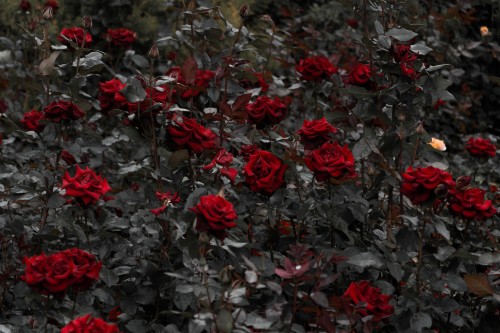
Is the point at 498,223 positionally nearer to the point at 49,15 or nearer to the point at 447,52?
the point at 49,15

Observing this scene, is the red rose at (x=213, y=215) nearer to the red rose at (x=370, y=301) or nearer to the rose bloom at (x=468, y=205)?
the red rose at (x=370, y=301)

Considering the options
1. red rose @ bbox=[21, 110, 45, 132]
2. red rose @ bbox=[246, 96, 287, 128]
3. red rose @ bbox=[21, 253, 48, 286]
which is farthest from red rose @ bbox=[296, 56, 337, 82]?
red rose @ bbox=[21, 253, 48, 286]

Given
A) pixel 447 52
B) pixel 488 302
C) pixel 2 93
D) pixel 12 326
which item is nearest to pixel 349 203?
pixel 488 302

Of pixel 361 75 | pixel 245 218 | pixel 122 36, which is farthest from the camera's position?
pixel 122 36

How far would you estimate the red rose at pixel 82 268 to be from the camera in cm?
160

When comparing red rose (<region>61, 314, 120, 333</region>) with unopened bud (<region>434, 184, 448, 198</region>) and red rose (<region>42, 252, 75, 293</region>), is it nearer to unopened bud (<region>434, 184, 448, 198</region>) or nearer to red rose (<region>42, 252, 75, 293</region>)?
red rose (<region>42, 252, 75, 293</region>)

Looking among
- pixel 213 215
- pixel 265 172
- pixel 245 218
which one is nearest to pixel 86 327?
pixel 213 215

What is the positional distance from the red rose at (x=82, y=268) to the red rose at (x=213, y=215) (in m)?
0.25

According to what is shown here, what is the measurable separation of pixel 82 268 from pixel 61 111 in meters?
0.63

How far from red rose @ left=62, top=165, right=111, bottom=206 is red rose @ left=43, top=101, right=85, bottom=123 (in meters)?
0.32

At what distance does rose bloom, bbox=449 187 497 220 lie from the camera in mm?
1932

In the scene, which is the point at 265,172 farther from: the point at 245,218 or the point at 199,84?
the point at 199,84

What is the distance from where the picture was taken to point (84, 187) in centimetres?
178

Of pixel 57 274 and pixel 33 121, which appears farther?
pixel 33 121
